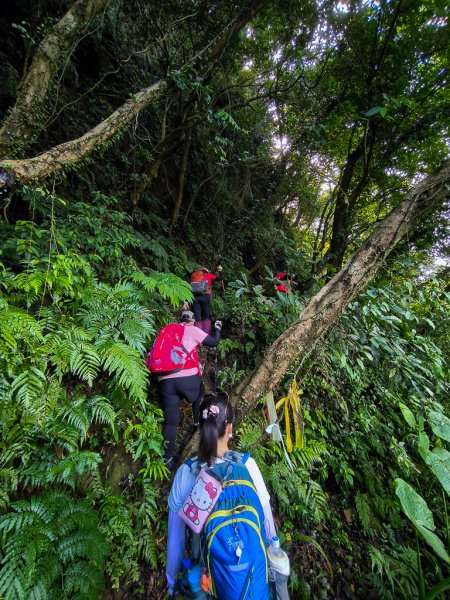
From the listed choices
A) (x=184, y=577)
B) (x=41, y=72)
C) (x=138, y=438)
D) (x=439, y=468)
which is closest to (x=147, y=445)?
(x=138, y=438)

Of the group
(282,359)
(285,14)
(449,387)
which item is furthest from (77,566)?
(285,14)

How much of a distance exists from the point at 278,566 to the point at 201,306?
3.73 metres

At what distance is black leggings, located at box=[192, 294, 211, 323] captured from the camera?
4.88m

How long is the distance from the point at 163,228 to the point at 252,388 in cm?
487

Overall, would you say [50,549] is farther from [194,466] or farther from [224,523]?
[224,523]

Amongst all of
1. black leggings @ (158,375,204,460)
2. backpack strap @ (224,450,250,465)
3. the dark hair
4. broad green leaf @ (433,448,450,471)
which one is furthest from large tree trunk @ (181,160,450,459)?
broad green leaf @ (433,448,450,471)

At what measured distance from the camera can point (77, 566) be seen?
5.57 ft

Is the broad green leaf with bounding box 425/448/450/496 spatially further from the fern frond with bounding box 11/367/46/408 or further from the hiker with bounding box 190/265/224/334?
the fern frond with bounding box 11/367/46/408

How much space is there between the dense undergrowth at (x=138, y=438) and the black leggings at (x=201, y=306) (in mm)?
718

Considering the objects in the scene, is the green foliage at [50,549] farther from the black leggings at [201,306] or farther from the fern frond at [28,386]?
the black leggings at [201,306]

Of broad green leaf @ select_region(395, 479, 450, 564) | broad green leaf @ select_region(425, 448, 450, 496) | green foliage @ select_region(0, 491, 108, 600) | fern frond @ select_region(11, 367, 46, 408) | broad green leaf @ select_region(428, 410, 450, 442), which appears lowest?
green foliage @ select_region(0, 491, 108, 600)

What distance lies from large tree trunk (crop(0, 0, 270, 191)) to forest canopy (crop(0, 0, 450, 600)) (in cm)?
2

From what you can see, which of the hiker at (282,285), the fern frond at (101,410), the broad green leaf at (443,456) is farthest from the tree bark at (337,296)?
the broad green leaf at (443,456)

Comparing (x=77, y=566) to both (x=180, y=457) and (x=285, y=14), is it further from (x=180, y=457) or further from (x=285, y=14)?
(x=285, y=14)
